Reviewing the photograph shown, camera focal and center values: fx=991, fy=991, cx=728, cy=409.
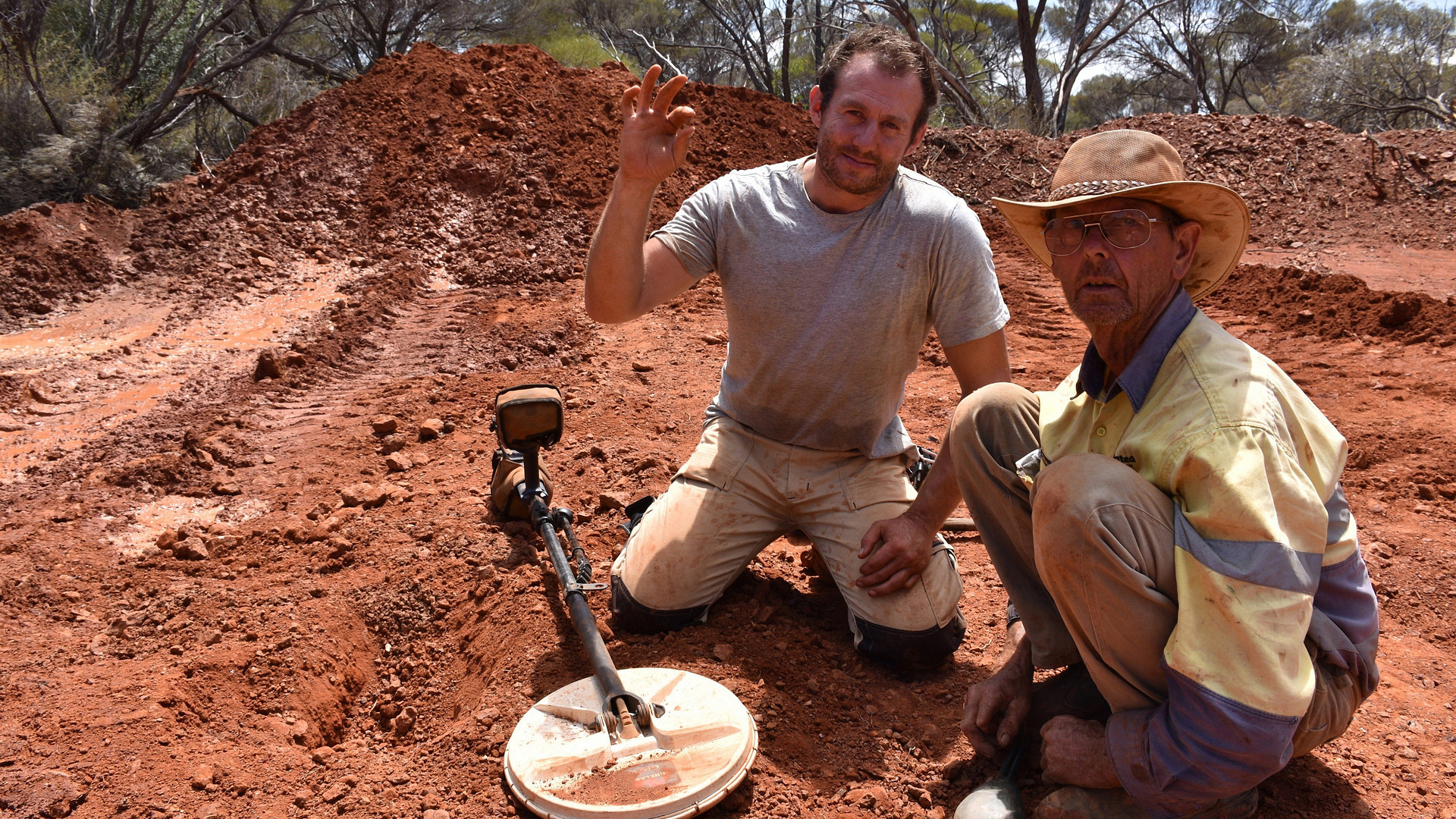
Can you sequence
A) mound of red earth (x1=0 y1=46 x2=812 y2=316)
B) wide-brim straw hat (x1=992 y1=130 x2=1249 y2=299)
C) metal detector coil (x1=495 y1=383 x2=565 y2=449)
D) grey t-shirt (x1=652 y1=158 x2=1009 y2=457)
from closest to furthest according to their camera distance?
wide-brim straw hat (x1=992 y1=130 x2=1249 y2=299) → grey t-shirt (x1=652 y1=158 x2=1009 y2=457) → metal detector coil (x1=495 y1=383 x2=565 y2=449) → mound of red earth (x1=0 y1=46 x2=812 y2=316)

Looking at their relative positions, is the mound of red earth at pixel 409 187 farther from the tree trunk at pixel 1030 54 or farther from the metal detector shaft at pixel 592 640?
the tree trunk at pixel 1030 54

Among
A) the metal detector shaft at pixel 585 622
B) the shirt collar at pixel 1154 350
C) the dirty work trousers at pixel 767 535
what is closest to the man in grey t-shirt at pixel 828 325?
the dirty work trousers at pixel 767 535

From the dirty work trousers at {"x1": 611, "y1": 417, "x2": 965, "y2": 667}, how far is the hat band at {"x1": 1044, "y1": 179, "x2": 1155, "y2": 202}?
4.10 feet

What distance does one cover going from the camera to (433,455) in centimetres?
→ 430

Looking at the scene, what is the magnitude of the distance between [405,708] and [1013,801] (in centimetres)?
171

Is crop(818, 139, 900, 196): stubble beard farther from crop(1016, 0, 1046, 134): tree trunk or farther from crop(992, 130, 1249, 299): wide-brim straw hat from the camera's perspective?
crop(1016, 0, 1046, 134): tree trunk

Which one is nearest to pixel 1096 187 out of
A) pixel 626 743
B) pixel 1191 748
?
pixel 1191 748

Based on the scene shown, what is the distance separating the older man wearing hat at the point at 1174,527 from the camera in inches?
62.3

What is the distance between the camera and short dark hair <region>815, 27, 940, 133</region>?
287 cm

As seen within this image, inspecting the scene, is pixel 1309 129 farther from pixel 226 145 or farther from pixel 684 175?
pixel 226 145

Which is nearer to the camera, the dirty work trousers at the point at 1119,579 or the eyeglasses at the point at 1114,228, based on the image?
the dirty work trousers at the point at 1119,579

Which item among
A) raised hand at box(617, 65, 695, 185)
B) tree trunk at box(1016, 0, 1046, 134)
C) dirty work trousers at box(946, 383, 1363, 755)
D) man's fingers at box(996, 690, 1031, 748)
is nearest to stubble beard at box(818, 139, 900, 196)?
raised hand at box(617, 65, 695, 185)

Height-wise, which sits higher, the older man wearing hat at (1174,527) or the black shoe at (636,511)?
the older man wearing hat at (1174,527)

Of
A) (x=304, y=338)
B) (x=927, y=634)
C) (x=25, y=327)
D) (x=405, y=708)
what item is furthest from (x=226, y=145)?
(x=927, y=634)
